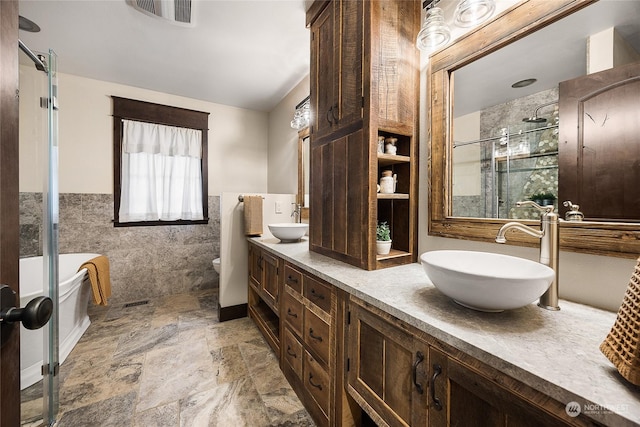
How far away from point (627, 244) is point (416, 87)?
1.13 m

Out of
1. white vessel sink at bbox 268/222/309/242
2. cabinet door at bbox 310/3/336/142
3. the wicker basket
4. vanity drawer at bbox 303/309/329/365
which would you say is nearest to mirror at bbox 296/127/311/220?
white vessel sink at bbox 268/222/309/242

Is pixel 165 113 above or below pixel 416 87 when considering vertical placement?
above

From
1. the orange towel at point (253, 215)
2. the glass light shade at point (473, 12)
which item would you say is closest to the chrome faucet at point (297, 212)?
the orange towel at point (253, 215)

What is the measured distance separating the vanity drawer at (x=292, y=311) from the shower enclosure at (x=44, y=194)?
124cm

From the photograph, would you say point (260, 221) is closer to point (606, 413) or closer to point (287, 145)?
point (287, 145)

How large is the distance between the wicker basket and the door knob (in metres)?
1.13

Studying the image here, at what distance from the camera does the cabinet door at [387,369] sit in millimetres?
786

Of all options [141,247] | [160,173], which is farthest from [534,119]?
[141,247]

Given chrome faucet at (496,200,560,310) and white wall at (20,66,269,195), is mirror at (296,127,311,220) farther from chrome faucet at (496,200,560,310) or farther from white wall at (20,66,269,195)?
chrome faucet at (496,200,560,310)

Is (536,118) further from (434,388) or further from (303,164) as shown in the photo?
(303,164)

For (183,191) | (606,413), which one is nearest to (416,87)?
(606,413)

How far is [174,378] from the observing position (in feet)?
5.53

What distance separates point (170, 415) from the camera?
1.39 m

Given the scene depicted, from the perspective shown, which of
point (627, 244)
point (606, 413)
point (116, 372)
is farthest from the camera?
point (116, 372)
